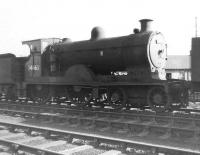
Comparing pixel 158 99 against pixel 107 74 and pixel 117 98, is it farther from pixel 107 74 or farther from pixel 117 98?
pixel 107 74

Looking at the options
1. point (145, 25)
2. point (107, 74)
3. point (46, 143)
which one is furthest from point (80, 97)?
point (46, 143)

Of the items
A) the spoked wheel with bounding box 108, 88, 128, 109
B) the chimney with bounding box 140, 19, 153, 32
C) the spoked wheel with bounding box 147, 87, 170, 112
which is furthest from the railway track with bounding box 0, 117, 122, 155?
the chimney with bounding box 140, 19, 153, 32

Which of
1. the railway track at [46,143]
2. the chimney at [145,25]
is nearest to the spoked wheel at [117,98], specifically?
the chimney at [145,25]

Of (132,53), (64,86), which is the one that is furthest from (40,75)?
(132,53)

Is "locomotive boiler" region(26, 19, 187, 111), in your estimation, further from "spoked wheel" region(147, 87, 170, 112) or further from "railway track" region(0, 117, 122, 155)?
"railway track" region(0, 117, 122, 155)

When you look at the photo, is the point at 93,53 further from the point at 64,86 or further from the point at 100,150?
the point at 100,150

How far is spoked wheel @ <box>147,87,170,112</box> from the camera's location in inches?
422

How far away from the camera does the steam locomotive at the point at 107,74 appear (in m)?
11.1

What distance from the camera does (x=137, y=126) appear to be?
8.76 metres

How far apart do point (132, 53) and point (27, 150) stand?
6504mm

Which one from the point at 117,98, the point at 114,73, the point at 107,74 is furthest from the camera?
the point at 107,74

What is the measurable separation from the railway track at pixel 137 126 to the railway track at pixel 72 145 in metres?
0.91

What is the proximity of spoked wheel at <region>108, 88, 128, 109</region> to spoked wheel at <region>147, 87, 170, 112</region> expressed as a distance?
3.52ft

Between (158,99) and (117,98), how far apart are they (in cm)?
188
